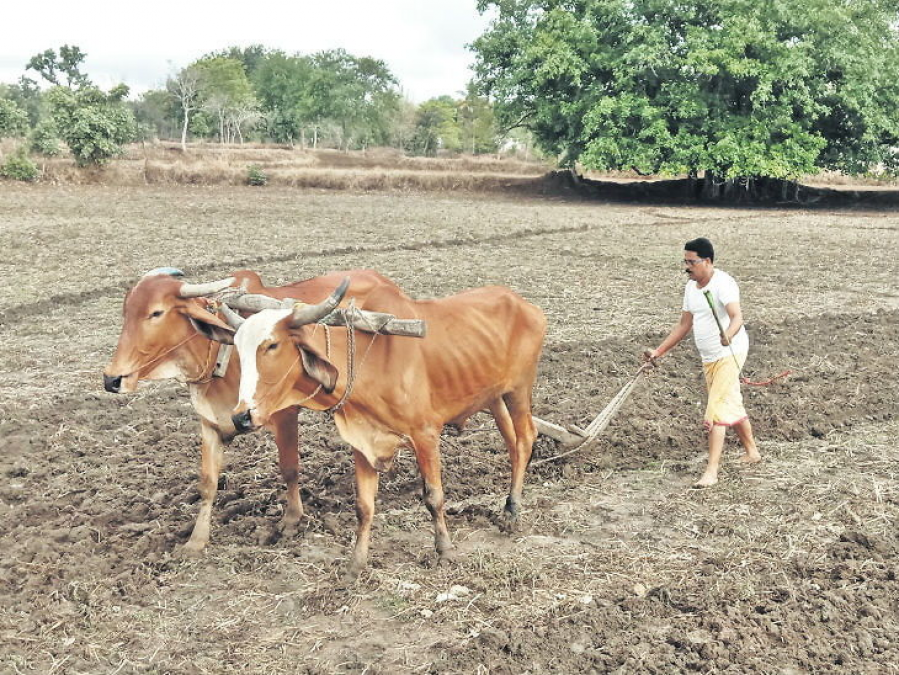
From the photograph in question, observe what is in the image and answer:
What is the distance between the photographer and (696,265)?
5992 mm

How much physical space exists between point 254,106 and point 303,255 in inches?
1935

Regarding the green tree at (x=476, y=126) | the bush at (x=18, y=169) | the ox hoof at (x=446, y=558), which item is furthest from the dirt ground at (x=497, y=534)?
the green tree at (x=476, y=126)

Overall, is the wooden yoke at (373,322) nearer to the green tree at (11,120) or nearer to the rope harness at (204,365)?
the rope harness at (204,365)

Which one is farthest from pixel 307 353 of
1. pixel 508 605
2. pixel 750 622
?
pixel 750 622

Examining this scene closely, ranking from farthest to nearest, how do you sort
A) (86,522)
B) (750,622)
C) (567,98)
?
(567,98), (86,522), (750,622)

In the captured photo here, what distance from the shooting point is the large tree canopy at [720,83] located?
29203 millimetres

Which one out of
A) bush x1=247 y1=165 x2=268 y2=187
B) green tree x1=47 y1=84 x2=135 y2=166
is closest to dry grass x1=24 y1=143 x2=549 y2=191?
bush x1=247 y1=165 x2=268 y2=187

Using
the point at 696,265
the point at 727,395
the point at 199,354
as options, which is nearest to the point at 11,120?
the point at 199,354

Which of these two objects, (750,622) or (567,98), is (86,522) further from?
(567,98)

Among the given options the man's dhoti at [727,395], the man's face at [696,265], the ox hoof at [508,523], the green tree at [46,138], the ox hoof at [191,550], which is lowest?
the ox hoof at [191,550]

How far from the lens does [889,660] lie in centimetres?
403

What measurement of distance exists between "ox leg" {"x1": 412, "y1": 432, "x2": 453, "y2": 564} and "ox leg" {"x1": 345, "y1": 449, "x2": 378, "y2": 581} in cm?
30

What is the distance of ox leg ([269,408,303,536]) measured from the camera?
17.5 ft

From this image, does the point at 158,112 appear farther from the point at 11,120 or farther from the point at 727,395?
the point at 727,395
